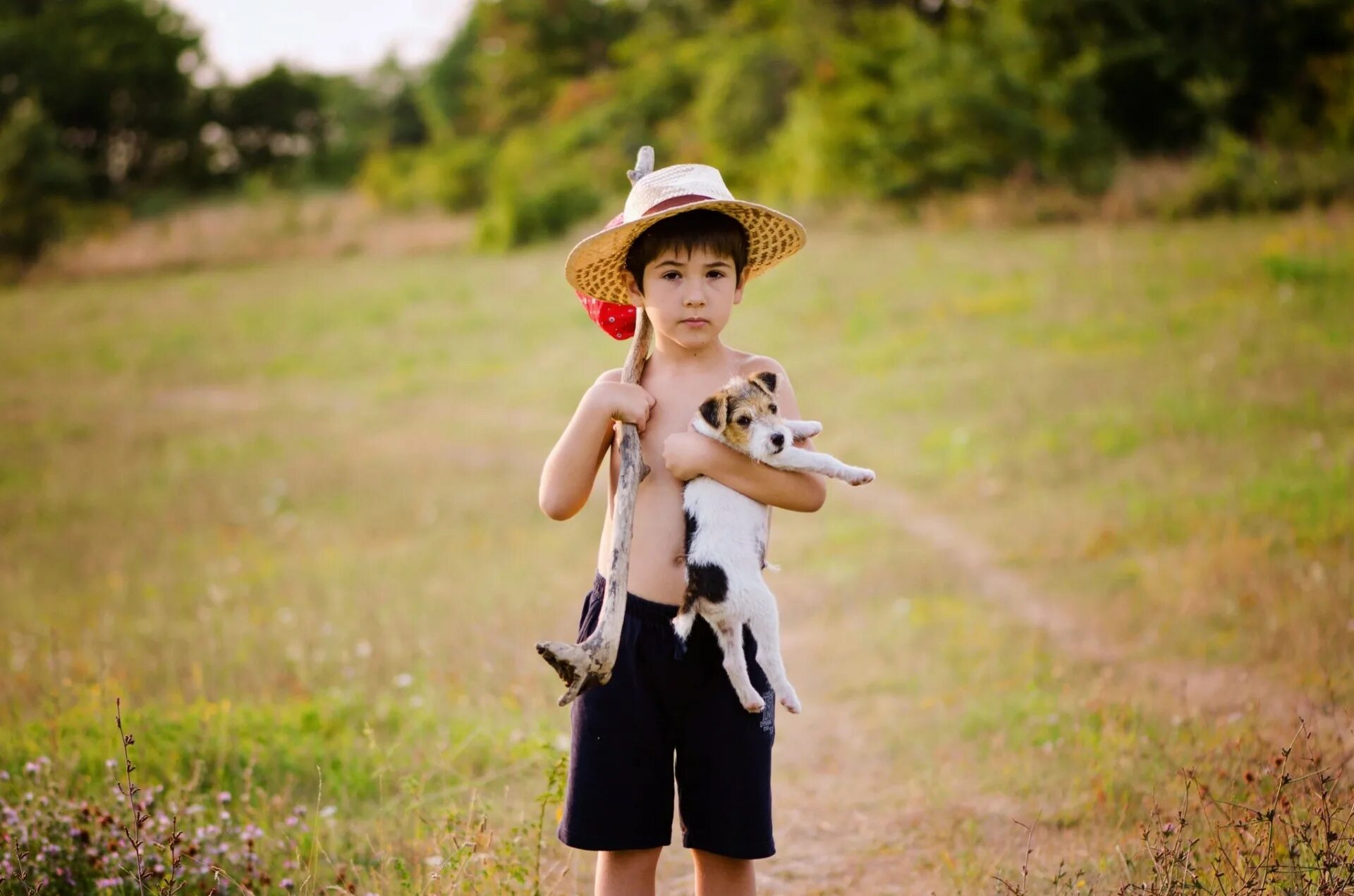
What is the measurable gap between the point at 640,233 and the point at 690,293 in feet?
0.74

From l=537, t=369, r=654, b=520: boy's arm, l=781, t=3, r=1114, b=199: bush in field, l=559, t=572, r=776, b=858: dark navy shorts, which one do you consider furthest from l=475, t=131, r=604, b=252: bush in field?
l=559, t=572, r=776, b=858: dark navy shorts

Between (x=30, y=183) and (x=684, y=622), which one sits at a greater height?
(x=30, y=183)

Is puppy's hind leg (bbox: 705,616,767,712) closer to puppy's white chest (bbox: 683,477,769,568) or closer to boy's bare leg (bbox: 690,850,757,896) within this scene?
puppy's white chest (bbox: 683,477,769,568)

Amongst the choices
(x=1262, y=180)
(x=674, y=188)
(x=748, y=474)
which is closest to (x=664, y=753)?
(x=748, y=474)

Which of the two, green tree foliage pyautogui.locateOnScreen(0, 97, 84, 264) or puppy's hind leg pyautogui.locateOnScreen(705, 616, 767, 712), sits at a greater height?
green tree foliage pyautogui.locateOnScreen(0, 97, 84, 264)

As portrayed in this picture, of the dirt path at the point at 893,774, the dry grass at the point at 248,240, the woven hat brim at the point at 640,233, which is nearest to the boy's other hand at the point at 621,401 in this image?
the woven hat brim at the point at 640,233

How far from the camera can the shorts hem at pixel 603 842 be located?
2.66m

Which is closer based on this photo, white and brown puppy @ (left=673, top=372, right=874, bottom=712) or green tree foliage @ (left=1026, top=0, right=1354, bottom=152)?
white and brown puppy @ (left=673, top=372, right=874, bottom=712)

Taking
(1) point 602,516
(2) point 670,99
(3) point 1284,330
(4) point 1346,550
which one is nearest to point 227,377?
(1) point 602,516

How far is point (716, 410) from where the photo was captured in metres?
2.62

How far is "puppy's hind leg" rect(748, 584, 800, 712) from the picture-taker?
258cm

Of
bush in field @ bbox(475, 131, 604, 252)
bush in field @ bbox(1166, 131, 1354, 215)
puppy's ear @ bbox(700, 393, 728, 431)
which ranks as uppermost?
bush in field @ bbox(475, 131, 604, 252)

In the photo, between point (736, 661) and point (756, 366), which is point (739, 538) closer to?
point (736, 661)

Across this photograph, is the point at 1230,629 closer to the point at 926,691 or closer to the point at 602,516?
the point at 926,691
